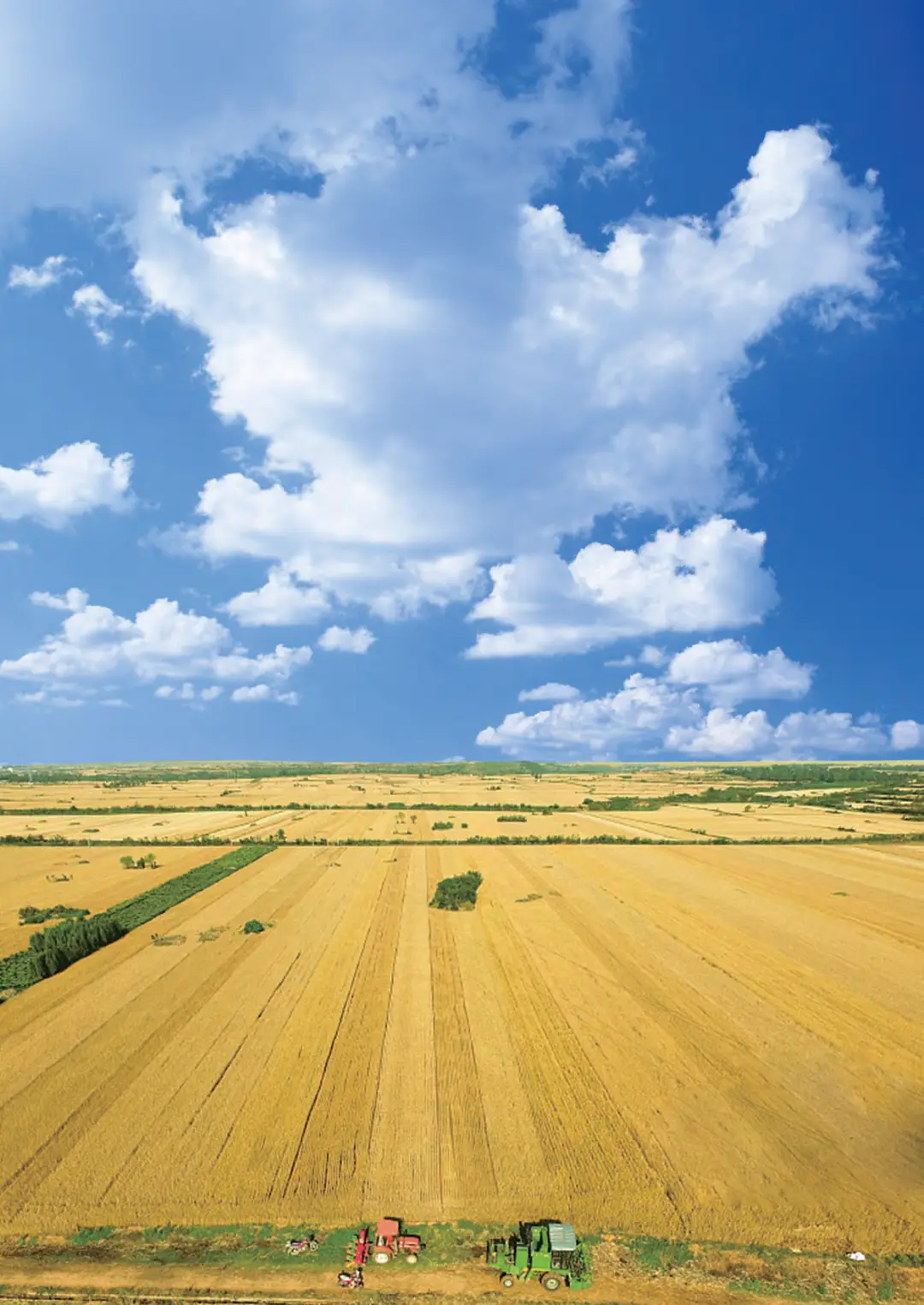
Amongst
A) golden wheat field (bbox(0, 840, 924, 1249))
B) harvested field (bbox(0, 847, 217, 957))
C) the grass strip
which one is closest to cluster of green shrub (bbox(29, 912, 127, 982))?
the grass strip

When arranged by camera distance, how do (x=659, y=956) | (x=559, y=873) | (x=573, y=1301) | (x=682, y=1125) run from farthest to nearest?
1. (x=559, y=873)
2. (x=659, y=956)
3. (x=682, y=1125)
4. (x=573, y=1301)

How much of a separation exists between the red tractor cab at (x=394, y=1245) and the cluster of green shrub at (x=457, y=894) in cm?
2434

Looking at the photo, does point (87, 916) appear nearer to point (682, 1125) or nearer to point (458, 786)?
point (682, 1125)

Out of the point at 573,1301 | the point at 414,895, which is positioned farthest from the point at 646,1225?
the point at 414,895

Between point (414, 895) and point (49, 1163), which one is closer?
point (49, 1163)

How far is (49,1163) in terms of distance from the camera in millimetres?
14133

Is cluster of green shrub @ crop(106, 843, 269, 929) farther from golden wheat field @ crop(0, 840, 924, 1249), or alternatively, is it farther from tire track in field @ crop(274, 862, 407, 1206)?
tire track in field @ crop(274, 862, 407, 1206)

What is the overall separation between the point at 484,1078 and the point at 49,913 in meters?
29.4

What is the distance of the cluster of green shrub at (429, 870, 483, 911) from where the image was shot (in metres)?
36.2

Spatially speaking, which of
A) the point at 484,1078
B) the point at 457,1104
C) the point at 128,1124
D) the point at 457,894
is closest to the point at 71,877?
the point at 457,894

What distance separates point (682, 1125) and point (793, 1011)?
909 centimetres

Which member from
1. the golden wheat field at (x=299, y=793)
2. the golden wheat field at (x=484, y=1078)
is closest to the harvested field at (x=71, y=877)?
the golden wheat field at (x=484, y=1078)

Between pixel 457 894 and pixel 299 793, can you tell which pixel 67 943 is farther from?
pixel 299 793

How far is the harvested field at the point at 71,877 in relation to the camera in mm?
36622
